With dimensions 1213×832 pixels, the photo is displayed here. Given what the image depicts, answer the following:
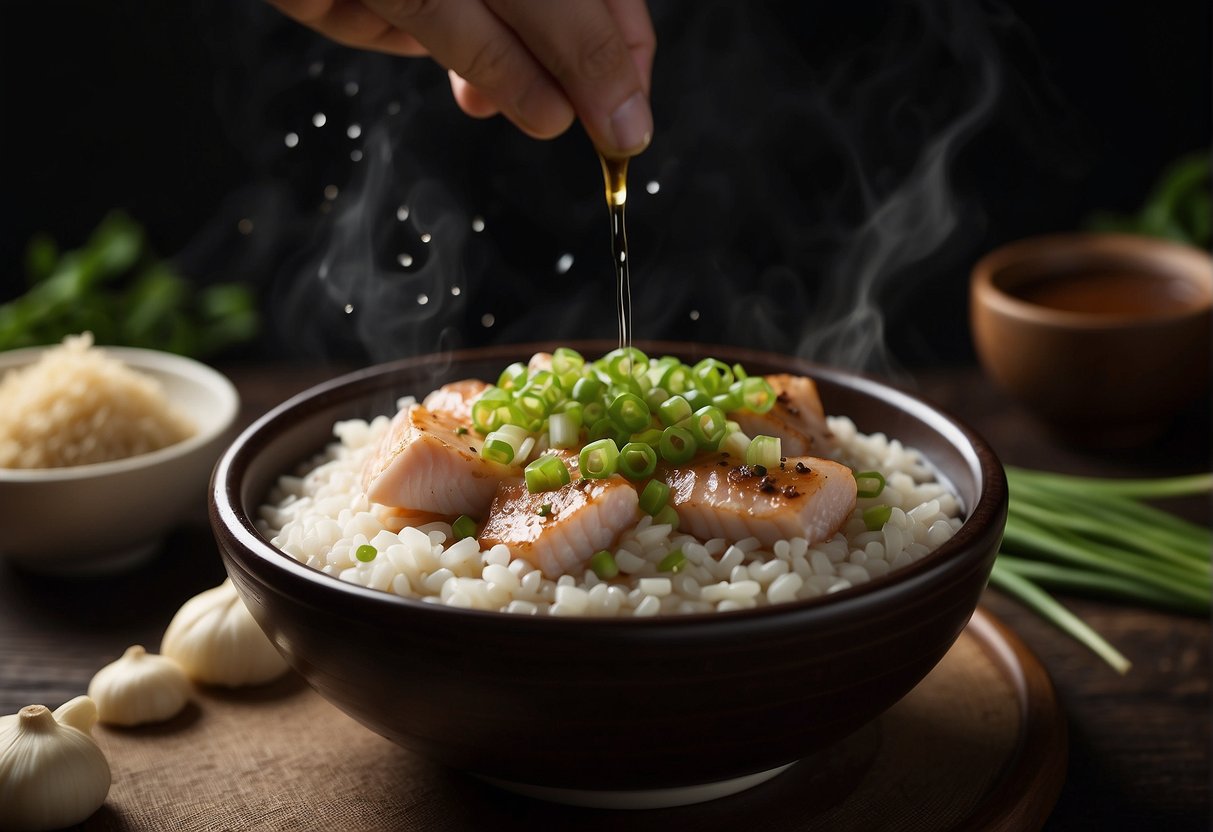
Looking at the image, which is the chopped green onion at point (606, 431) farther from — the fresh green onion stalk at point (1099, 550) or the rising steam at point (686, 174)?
the rising steam at point (686, 174)

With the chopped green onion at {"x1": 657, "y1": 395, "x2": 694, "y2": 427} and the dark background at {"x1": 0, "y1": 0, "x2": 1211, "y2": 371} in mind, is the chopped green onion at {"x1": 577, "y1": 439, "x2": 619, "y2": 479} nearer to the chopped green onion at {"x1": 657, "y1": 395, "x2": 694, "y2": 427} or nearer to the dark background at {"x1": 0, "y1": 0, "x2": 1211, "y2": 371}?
the chopped green onion at {"x1": 657, "y1": 395, "x2": 694, "y2": 427}

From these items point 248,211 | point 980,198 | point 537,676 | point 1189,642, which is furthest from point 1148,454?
point 248,211

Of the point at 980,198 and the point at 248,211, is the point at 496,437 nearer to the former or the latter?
the point at 248,211

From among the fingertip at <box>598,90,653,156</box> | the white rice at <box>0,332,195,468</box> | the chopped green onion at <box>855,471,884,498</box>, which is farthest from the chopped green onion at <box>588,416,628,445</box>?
the white rice at <box>0,332,195,468</box>

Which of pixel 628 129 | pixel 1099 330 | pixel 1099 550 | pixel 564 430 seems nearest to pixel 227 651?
pixel 564 430

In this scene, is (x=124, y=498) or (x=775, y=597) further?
(x=124, y=498)

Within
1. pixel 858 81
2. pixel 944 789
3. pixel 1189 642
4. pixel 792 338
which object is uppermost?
pixel 858 81

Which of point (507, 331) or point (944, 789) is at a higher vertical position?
point (944, 789)
